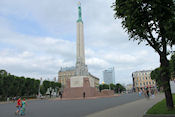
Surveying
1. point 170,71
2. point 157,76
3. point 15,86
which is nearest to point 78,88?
point 15,86

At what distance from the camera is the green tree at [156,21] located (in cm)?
1090

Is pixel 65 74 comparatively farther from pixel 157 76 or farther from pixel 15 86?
pixel 157 76

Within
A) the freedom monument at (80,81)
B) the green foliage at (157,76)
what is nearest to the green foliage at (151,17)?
the green foliage at (157,76)

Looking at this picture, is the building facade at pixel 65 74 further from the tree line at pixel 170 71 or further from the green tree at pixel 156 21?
the green tree at pixel 156 21

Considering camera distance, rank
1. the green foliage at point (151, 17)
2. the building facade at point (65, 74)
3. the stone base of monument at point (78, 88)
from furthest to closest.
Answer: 1. the building facade at point (65, 74)
2. the stone base of monument at point (78, 88)
3. the green foliage at point (151, 17)

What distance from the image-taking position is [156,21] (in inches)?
468

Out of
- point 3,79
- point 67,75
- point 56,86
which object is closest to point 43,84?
point 56,86

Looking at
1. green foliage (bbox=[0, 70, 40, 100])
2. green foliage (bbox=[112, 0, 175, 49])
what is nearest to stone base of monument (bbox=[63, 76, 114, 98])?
green foliage (bbox=[0, 70, 40, 100])

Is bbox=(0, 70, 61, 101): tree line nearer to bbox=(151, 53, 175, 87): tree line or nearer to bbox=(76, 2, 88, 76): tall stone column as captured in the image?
bbox=(76, 2, 88, 76): tall stone column

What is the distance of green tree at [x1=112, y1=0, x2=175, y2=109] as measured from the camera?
10898mm

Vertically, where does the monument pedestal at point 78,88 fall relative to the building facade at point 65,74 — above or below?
below

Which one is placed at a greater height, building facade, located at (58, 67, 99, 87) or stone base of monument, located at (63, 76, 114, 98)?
building facade, located at (58, 67, 99, 87)

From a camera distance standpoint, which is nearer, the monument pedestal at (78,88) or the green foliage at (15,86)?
the monument pedestal at (78,88)

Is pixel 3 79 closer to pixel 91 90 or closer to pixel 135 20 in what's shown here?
pixel 91 90
